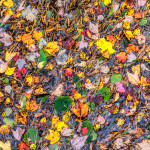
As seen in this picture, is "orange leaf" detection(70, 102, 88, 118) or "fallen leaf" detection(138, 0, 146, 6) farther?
"fallen leaf" detection(138, 0, 146, 6)

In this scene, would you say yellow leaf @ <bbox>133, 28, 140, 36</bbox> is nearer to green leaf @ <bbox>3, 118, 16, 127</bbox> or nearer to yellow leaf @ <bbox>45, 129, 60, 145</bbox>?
yellow leaf @ <bbox>45, 129, 60, 145</bbox>

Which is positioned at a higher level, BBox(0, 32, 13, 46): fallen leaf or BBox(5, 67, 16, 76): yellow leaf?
BBox(0, 32, 13, 46): fallen leaf

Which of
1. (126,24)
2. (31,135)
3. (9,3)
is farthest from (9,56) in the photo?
(126,24)

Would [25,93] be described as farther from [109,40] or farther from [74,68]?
[109,40]

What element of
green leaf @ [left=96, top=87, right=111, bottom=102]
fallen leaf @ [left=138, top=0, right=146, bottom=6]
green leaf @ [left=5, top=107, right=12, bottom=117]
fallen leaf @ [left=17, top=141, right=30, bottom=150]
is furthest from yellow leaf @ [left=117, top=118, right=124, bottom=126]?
fallen leaf @ [left=138, top=0, right=146, bottom=6]

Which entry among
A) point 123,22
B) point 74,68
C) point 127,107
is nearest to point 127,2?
point 123,22

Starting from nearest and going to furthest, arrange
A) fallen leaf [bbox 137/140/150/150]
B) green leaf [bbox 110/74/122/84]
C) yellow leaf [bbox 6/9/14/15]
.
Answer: fallen leaf [bbox 137/140/150/150] < green leaf [bbox 110/74/122/84] < yellow leaf [bbox 6/9/14/15]

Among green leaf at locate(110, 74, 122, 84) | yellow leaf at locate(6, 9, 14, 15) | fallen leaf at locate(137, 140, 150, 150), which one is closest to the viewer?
fallen leaf at locate(137, 140, 150, 150)
